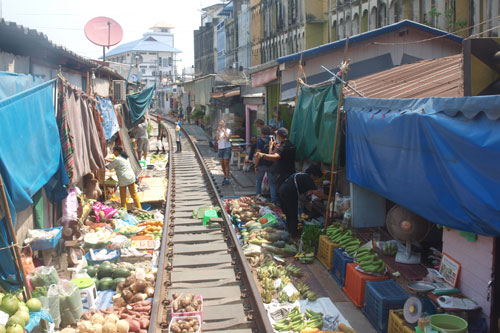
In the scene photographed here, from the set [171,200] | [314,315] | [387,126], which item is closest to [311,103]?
[387,126]

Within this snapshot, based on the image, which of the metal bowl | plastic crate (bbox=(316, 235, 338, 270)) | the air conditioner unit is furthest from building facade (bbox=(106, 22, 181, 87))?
the metal bowl

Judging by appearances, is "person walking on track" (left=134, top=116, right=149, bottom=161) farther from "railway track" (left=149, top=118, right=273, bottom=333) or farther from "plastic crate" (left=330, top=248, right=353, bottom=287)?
"plastic crate" (left=330, top=248, right=353, bottom=287)

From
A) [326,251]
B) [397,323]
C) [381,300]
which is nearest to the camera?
[397,323]

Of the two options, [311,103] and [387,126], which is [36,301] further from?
[311,103]

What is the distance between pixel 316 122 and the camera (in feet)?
35.0

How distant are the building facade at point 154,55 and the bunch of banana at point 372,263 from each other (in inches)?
2369

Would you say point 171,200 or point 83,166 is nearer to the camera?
point 83,166

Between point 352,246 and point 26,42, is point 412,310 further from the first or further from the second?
point 26,42

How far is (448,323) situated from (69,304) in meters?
4.62

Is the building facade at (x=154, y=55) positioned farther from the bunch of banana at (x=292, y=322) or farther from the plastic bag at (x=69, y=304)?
the bunch of banana at (x=292, y=322)

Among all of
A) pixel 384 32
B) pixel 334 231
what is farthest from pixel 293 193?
pixel 384 32

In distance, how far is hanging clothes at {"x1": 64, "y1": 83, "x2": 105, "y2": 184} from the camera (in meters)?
8.30

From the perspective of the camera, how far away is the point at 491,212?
4566mm

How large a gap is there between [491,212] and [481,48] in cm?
208
